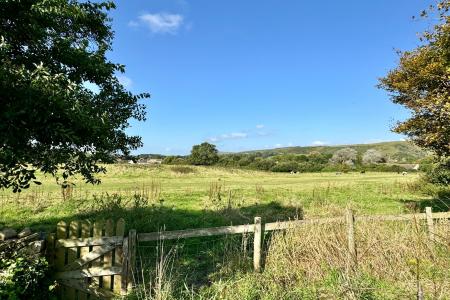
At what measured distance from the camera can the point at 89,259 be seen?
7.52 m

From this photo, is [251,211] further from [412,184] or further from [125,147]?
[412,184]

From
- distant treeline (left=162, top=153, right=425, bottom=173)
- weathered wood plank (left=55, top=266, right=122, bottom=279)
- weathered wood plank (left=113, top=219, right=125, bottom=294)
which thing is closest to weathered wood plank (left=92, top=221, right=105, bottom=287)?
weathered wood plank (left=55, top=266, right=122, bottom=279)

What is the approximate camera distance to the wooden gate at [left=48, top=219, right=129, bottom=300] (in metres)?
7.55

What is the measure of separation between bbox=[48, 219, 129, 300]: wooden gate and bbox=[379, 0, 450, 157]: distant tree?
1164 centimetres

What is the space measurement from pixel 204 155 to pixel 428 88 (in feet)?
217

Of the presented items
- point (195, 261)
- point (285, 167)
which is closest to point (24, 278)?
point (195, 261)

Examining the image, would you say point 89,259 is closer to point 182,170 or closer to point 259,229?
point 259,229

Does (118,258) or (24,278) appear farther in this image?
(118,258)

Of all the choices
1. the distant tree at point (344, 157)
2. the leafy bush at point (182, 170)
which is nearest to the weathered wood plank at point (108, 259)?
the leafy bush at point (182, 170)

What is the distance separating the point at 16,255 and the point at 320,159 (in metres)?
86.0

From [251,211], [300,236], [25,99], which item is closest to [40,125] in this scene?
[25,99]

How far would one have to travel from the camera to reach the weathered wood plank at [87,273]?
24.6 feet

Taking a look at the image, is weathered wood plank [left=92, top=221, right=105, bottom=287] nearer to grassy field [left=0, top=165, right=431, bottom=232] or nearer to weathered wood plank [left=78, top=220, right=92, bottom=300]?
weathered wood plank [left=78, top=220, right=92, bottom=300]

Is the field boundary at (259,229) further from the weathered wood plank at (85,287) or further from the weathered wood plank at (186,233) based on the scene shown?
the weathered wood plank at (85,287)
